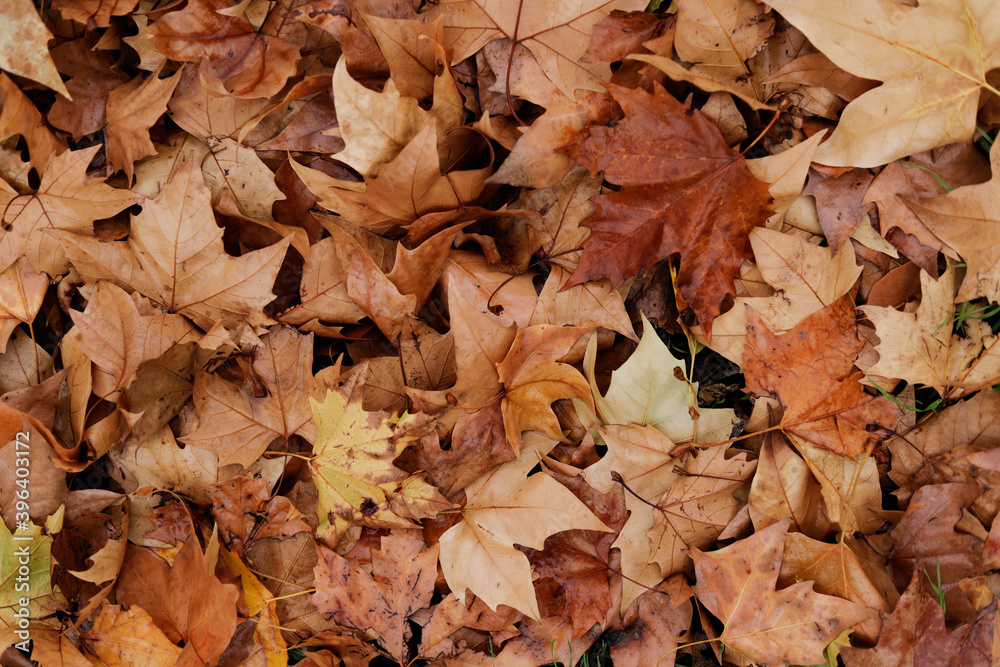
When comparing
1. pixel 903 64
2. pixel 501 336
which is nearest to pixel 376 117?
pixel 501 336

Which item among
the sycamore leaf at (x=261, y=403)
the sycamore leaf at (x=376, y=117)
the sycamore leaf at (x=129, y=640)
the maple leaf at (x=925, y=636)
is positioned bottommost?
the sycamore leaf at (x=129, y=640)

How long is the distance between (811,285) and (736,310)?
0.60ft

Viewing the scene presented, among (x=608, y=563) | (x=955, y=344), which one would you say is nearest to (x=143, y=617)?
(x=608, y=563)

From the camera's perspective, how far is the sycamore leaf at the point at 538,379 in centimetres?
139

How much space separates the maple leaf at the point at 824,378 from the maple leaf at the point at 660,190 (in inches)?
10.1

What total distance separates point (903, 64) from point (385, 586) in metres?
1.72

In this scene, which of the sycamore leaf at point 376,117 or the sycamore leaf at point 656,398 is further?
the sycamore leaf at point 656,398

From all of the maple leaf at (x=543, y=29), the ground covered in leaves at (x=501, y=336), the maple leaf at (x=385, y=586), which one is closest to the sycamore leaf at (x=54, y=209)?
the ground covered in leaves at (x=501, y=336)

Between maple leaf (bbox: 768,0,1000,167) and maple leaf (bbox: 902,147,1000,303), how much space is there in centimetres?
12

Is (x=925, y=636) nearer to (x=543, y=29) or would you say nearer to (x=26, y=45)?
(x=543, y=29)

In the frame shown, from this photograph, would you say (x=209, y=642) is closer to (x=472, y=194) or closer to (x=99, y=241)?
(x=99, y=241)

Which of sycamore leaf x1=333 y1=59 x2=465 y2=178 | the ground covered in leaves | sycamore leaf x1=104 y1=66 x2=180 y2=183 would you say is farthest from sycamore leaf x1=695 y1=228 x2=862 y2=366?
sycamore leaf x1=104 y1=66 x2=180 y2=183

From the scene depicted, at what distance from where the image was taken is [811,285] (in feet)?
Result: 4.72

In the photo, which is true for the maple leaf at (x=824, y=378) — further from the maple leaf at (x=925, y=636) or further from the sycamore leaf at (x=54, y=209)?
the sycamore leaf at (x=54, y=209)
